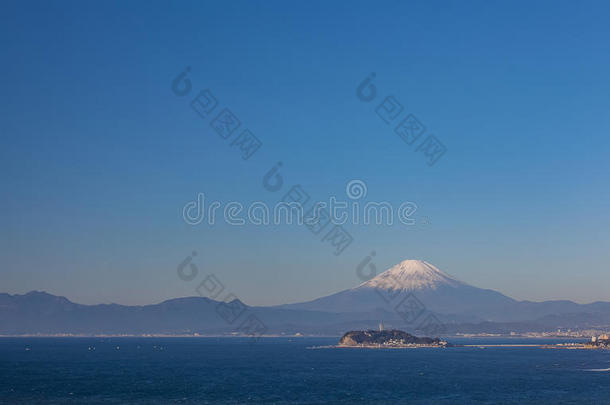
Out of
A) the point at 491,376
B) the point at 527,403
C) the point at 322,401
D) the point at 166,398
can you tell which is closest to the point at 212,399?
the point at 166,398

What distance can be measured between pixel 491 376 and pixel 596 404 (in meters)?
47.9

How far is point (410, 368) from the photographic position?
527ft

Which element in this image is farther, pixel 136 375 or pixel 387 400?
pixel 136 375

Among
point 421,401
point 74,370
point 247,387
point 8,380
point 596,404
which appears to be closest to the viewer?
point 596,404

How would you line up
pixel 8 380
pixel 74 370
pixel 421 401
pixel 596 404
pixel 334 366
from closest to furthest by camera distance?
pixel 596 404
pixel 421 401
pixel 8 380
pixel 74 370
pixel 334 366

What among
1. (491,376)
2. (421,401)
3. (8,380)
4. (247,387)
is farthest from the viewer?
(491,376)

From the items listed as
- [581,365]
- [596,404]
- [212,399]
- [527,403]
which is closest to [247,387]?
[212,399]

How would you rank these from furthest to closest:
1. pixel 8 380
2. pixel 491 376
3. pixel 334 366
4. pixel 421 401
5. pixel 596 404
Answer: pixel 334 366 → pixel 491 376 → pixel 8 380 → pixel 421 401 → pixel 596 404

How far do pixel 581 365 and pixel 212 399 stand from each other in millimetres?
112050

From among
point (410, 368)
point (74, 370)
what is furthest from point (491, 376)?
point (74, 370)

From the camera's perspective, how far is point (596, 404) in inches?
3511

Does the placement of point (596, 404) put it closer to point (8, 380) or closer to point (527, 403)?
point (527, 403)

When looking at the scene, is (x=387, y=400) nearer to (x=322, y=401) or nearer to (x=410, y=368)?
(x=322, y=401)

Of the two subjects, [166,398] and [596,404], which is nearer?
[596,404]
